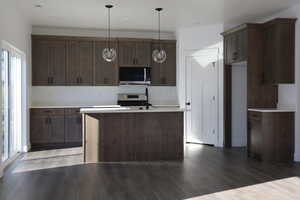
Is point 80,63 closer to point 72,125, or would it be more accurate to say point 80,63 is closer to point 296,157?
point 72,125

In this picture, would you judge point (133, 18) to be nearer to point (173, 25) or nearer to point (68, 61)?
point (173, 25)

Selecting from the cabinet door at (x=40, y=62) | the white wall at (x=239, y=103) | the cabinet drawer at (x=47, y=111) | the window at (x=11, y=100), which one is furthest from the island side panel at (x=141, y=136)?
the cabinet door at (x=40, y=62)

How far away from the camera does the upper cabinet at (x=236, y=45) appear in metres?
6.30

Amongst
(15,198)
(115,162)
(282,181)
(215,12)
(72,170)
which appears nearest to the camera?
(15,198)

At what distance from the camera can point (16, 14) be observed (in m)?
5.98

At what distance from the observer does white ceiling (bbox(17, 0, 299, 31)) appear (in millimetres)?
5637

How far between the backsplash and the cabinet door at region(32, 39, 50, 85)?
262mm

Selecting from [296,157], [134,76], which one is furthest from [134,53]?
[296,157]

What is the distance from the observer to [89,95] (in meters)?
8.30

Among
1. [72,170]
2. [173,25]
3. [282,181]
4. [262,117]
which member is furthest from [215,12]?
[72,170]

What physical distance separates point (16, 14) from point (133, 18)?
7.68ft

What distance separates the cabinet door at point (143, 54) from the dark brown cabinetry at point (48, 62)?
6.06ft

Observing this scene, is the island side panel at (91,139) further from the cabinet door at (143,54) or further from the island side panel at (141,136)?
the cabinet door at (143,54)

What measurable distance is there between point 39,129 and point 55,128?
363 mm
